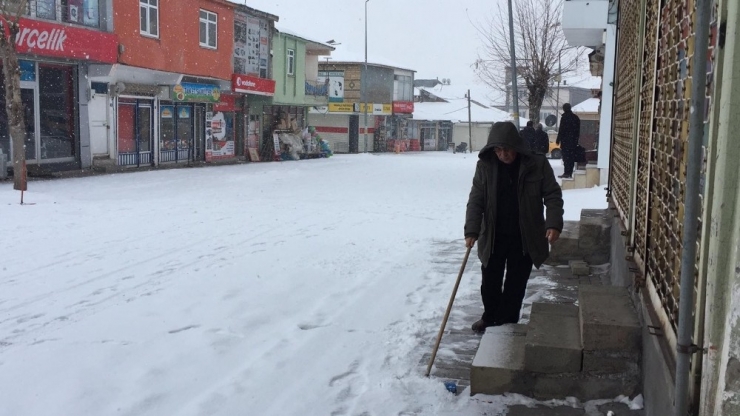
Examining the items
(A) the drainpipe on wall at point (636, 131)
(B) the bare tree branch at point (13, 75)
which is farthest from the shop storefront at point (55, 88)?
(A) the drainpipe on wall at point (636, 131)

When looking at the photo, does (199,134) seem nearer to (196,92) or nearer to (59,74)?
(196,92)

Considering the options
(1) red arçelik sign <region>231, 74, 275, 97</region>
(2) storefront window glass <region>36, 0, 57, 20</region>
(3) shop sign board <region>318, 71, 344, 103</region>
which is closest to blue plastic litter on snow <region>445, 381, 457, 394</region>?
(2) storefront window glass <region>36, 0, 57, 20</region>

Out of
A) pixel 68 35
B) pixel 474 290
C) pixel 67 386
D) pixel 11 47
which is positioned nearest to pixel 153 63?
pixel 68 35

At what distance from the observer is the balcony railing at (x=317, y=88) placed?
38844 mm

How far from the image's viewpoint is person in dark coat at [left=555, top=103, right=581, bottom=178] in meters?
15.7

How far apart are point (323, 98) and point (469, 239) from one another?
35.8m

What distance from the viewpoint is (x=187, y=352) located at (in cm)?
491

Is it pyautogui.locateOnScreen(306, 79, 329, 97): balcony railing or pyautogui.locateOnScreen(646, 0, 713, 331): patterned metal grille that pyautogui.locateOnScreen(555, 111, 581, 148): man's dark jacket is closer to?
pyautogui.locateOnScreen(646, 0, 713, 331): patterned metal grille

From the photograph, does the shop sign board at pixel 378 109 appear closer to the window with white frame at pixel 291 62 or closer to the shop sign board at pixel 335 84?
the shop sign board at pixel 335 84

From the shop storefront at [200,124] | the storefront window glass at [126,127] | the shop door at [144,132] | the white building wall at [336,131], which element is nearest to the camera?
the storefront window glass at [126,127]

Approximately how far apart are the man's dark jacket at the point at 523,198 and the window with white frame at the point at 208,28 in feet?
76.0

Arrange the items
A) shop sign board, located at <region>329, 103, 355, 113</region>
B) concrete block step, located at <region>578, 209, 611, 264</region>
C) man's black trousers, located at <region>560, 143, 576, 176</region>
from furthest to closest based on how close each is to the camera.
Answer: shop sign board, located at <region>329, 103, 355, 113</region>
man's black trousers, located at <region>560, 143, 576, 176</region>
concrete block step, located at <region>578, 209, 611, 264</region>

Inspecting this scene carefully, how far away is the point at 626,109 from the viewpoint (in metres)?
6.87

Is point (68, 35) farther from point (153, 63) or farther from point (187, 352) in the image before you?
point (187, 352)
